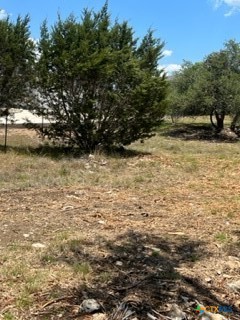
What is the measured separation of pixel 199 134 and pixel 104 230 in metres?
17.6

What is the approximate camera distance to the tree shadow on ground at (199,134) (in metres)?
20.7

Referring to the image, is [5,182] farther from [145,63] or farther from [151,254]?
[145,63]

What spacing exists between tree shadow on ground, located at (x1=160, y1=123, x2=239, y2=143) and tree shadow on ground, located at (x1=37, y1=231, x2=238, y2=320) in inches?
623

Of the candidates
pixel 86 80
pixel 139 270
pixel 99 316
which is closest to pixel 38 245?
pixel 139 270

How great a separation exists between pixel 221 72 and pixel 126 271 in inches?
737

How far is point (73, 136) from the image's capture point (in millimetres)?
12242

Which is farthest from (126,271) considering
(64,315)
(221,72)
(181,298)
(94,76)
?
(221,72)

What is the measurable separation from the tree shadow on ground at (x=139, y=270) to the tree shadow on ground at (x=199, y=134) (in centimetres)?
1582

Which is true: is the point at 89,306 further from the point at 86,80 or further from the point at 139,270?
the point at 86,80

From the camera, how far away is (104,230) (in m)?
5.01

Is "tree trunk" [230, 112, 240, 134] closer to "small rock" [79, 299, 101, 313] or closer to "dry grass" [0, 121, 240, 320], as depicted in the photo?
"dry grass" [0, 121, 240, 320]

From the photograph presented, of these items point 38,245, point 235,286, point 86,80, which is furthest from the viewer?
point 86,80

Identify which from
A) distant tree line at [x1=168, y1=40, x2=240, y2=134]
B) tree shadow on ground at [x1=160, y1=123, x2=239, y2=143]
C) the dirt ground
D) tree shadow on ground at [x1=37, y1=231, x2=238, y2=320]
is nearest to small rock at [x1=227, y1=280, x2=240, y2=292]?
the dirt ground

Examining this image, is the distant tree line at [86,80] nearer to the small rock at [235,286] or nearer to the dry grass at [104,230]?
the dry grass at [104,230]
